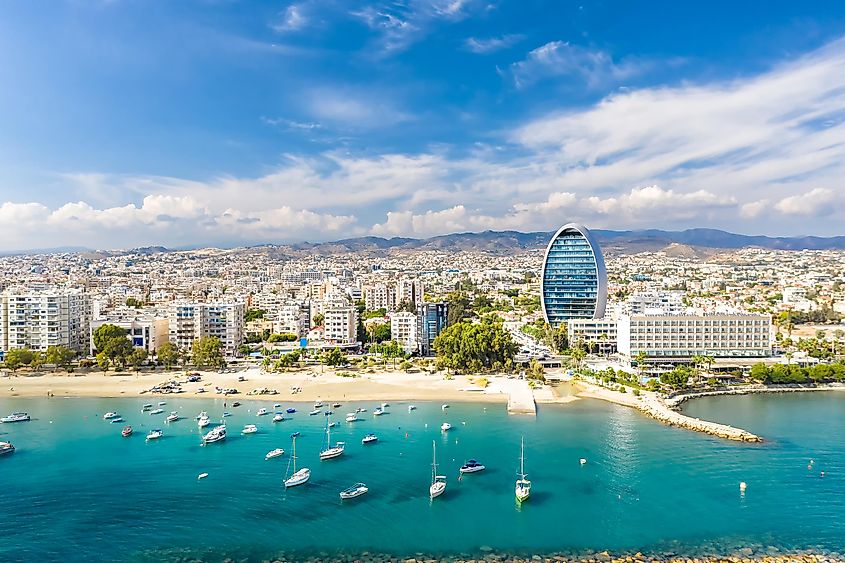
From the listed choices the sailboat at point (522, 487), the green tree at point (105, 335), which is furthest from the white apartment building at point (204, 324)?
the sailboat at point (522, 487)

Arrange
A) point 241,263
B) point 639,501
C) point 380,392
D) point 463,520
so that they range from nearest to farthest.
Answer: point 463,520, point 639,501, point 380,392, point 241,263

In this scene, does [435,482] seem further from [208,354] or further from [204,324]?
[204,324]

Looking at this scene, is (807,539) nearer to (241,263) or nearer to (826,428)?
(826,428)

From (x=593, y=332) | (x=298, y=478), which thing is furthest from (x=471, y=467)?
(x=593, y=332)

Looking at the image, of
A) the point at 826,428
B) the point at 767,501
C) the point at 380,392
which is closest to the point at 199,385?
the point at 380,392


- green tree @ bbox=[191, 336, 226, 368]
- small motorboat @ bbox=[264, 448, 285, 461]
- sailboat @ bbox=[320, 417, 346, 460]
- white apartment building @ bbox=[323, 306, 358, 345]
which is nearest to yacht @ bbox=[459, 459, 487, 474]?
sailboat @ bbox=[320, 417, 346, 460]

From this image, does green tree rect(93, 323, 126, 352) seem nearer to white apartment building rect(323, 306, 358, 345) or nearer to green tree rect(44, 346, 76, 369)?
green tree rect(44, 346, 76, 369)
